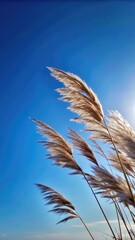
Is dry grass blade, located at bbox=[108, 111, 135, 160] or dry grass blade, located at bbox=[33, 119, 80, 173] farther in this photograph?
dry grass blade, located at bbox=[33, 119, 80, 173]

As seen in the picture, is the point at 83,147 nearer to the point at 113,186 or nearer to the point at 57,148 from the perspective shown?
the point at 57,148

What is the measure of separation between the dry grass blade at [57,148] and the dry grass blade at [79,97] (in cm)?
58

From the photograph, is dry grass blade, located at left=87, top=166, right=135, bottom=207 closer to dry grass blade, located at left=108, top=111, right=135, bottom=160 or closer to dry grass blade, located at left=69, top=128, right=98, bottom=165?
dry grass blade, located at left=108, top=111, right=135, bottom=160

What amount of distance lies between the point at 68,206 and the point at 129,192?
272 centimetres

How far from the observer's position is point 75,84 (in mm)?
4754

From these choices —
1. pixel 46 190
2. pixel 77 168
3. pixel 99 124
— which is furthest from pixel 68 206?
pixel 99 124

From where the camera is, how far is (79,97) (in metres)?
4.72

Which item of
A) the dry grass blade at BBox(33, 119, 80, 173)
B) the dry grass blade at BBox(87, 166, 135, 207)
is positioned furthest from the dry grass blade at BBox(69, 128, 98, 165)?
the dry grass blade at BBox(87, 166, 135, 207)

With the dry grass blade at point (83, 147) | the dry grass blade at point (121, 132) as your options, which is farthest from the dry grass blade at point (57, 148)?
the dry grass blade at point (121, 132)

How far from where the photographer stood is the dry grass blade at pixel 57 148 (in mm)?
4949

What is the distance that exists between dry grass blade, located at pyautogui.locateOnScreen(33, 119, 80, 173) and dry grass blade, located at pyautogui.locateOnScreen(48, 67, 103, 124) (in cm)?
58

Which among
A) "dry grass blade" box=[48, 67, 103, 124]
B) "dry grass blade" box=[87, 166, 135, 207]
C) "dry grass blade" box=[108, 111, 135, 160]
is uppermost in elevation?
"dry grass blade" box=[48, 67, 103, 124]

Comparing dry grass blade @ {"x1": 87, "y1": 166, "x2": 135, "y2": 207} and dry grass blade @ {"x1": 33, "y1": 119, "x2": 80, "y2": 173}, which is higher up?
dry grass blade @ {"x1": 33, "y1": 119, "x2": 80, "y2": 173}

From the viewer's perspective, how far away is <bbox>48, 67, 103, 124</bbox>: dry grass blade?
Answer: 4.61m
